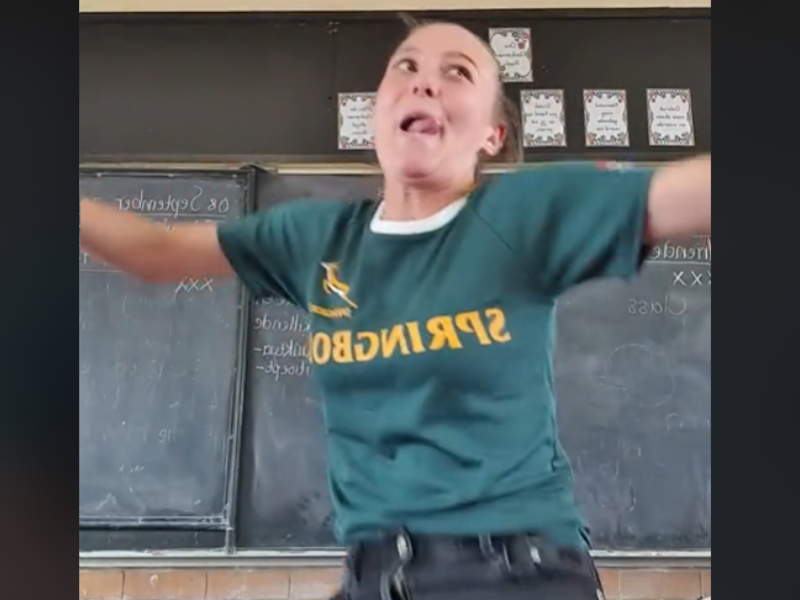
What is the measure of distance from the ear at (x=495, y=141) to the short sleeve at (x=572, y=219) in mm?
75

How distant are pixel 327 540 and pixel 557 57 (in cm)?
86

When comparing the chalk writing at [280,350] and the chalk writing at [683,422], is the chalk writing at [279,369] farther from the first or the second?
the chalk writing at [683,422]

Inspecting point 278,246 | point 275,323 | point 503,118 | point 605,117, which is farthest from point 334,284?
point 605,117

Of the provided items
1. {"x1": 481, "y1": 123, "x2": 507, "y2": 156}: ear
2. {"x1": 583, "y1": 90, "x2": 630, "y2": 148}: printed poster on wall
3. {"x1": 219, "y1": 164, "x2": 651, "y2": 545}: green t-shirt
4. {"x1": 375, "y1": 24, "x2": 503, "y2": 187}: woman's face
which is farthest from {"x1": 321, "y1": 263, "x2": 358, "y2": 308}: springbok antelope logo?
{"x1": 583, "y1": 90, "x2": 630, "y2": 148}: printed poster on wall

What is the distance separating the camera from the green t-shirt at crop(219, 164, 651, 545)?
1.05m

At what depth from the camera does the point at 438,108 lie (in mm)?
1150

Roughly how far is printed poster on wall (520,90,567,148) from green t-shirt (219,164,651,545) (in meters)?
0.36

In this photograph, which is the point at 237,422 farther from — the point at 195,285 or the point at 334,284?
the point at 334,284

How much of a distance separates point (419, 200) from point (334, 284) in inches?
5.9

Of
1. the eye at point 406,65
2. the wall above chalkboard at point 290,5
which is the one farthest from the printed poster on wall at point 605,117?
the eye at point 406,65

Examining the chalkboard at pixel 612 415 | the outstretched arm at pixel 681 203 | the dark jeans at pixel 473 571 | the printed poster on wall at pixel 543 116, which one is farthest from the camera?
the chalkboard at pixel 612 415

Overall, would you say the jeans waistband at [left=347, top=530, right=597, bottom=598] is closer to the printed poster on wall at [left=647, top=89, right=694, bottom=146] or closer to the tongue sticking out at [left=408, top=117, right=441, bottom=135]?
the tongue sticking out at [left=408, top=117, right=441, bottom=135]

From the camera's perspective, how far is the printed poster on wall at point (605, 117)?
1491 millimetres
